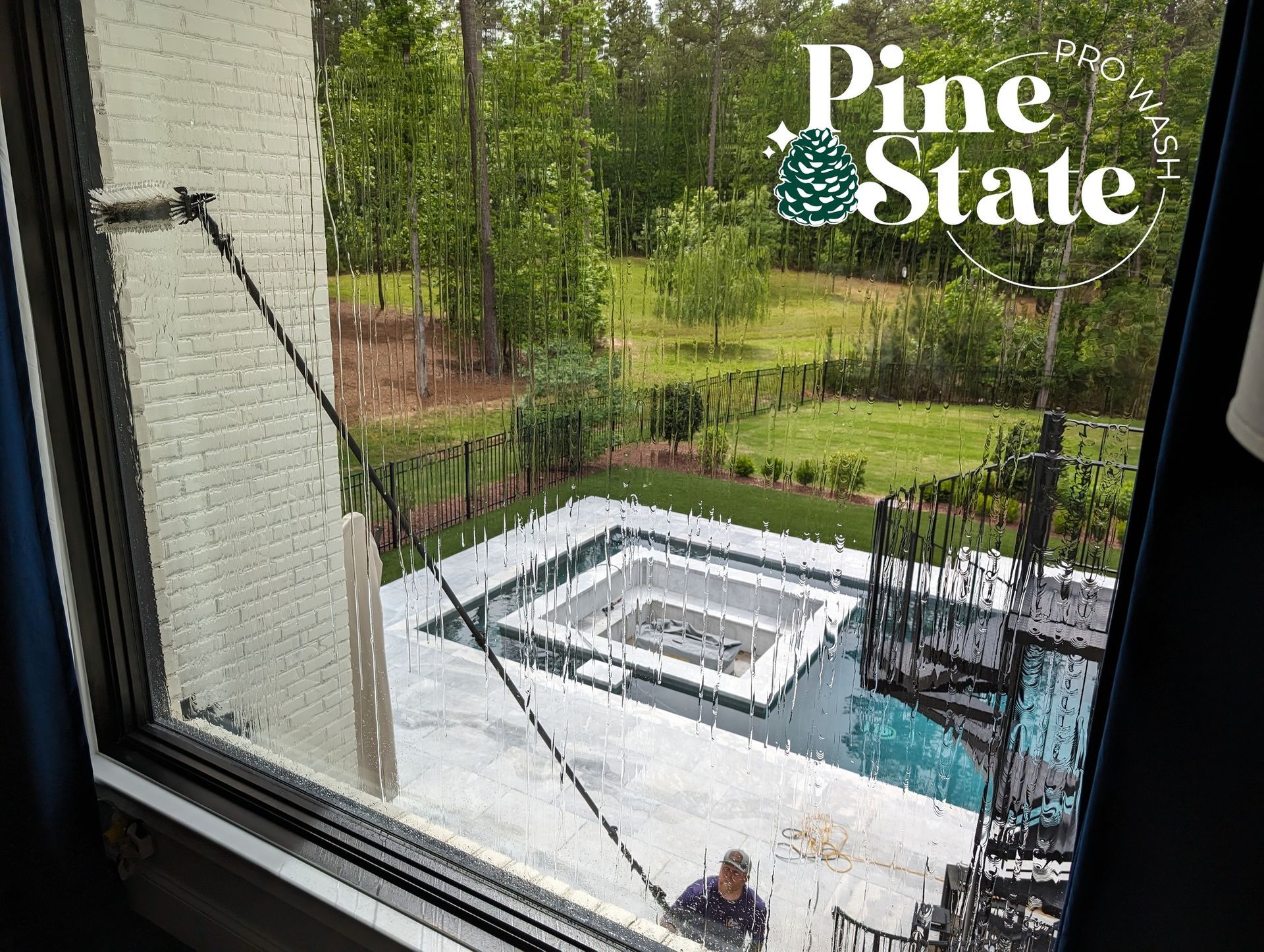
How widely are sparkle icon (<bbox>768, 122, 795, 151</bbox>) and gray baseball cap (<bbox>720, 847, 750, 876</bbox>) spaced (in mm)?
979

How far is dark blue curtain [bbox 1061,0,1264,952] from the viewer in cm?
62

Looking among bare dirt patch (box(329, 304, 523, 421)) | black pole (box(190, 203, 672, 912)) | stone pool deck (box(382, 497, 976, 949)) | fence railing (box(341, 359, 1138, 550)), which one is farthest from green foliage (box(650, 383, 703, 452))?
black pole (box(190, 203, 672, 912))

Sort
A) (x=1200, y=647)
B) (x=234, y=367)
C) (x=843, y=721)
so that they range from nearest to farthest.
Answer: (x=1200, y=647)
(x=843, y=721)
(x=234, y=367)

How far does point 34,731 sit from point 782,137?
1.61m

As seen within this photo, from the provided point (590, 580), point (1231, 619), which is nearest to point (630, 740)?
point (590, 580)

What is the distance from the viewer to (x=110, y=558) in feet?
5.65

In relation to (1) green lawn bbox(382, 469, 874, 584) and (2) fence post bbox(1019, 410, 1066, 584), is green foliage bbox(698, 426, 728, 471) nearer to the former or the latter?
(1) green lawn bbox(382, 469, 874, 584)

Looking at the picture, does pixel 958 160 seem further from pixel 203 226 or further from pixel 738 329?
pixel 203 226

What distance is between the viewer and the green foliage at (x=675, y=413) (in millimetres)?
1179

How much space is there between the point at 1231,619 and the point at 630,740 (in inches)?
34.5

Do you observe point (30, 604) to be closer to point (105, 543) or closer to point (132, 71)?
point (105, 543)

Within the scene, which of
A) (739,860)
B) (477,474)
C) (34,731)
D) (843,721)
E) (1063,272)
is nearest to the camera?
(1063,272)

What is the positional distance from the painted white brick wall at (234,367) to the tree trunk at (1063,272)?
1166 millimetres

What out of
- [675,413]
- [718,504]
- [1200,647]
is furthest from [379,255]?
[1200,647]
